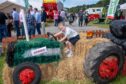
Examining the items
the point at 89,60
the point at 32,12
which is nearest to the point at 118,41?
the point at 89,60

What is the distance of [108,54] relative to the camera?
7.82 meters

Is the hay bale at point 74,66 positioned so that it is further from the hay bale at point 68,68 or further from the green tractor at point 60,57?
the green tractor at point 60,57

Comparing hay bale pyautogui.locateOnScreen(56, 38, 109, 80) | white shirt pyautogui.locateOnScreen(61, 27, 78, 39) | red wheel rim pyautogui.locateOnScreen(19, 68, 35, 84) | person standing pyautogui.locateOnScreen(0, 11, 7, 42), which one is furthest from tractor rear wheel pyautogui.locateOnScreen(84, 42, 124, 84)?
person standing pyautogui.locateOnScreen(0, 11, 7, 42)

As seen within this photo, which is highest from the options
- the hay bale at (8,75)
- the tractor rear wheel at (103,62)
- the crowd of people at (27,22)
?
the tractor rear wheel at (103,62)

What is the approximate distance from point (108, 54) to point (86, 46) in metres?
0.92

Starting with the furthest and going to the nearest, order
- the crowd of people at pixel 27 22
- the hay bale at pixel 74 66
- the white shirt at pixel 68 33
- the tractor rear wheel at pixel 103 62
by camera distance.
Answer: the crowd of people at pixel 27 22 → the white shirt at pixel 68 33 → the hay bale at pixel 74 66 → the tractor rear wheel at pixel 103 62

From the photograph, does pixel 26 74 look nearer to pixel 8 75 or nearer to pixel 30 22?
pixel 8 75

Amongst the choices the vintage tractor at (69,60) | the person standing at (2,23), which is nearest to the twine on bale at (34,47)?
the vintage tractor at (69,60)

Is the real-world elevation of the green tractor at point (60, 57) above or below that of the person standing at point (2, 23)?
above

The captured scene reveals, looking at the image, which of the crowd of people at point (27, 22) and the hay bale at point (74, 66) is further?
the crowd of people at point (27, 22)

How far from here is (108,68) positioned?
25.5 feet

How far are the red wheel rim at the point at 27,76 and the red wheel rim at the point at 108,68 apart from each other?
4.99ft

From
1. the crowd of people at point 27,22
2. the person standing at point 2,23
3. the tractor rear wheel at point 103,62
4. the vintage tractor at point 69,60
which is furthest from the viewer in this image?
the crowd of people at point 27,22

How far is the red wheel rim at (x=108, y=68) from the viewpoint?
777 centimetres
